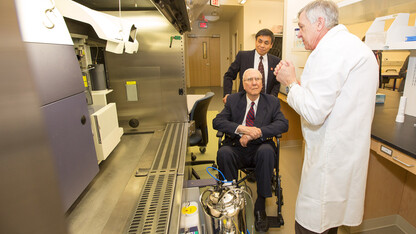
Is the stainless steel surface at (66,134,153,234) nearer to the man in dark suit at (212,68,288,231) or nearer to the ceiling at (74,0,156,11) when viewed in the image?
the man in dark suit at (212,68,288,231)

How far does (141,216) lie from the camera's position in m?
1.06

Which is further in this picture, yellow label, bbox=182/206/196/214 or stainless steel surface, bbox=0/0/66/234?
yellow label, bbox=182/206/196/214

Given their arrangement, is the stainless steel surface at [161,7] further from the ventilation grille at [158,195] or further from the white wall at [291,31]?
the white wall at [291,31]

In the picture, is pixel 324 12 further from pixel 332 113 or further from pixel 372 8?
pixel 372 8

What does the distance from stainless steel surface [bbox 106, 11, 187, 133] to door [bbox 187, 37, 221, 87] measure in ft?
25.3

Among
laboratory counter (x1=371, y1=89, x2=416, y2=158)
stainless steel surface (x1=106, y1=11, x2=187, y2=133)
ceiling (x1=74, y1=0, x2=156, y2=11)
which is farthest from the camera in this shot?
stainless steel surface (x1=106, y1=11, x2=187, y2=133)

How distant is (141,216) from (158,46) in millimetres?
1787

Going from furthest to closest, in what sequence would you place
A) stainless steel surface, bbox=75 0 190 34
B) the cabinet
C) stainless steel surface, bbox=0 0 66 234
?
the cabinet < stainless steel surface, bbox=75 0 190 34 < stainless steel surface, bbox=0 0 66 234

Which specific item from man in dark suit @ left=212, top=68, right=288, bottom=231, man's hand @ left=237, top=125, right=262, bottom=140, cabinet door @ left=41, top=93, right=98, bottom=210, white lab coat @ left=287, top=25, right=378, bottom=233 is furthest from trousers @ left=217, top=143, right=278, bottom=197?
cabinet door @ left=41, top=93, right=98, bottom=210

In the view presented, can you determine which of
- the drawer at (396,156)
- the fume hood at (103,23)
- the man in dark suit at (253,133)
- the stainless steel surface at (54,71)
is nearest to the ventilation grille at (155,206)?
the stainless steel surface at (54,71)

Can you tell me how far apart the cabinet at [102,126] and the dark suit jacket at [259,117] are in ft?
2.91

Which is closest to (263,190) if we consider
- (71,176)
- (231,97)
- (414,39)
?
(231,97)

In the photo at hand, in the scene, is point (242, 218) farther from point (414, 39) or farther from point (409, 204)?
point (414, 39)

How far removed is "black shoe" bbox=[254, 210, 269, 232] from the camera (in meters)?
1.84
